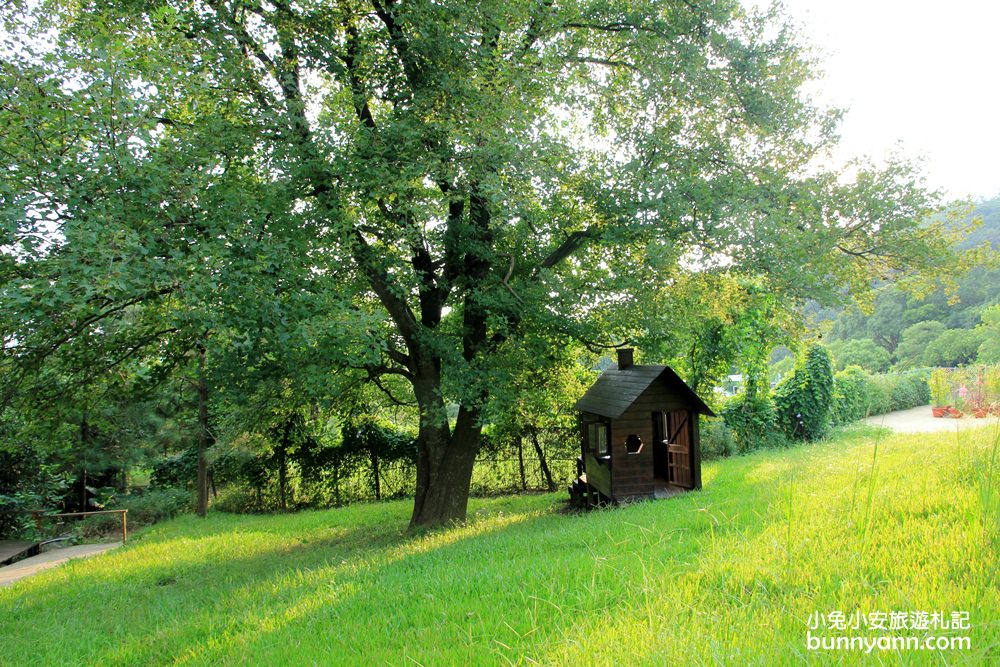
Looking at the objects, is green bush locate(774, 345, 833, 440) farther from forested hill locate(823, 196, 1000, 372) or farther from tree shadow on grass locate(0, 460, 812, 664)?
tree shadow on grass locate(0, 460, 812, 664)

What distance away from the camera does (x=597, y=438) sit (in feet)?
38.1

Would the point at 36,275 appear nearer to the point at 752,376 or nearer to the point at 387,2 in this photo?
the point at 387,2

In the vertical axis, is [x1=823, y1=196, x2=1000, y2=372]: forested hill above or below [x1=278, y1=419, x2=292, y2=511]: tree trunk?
above

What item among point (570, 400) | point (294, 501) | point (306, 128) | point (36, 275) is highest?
point (306, 128)

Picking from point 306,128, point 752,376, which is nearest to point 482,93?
point 306,128

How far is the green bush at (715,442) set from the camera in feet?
53.5

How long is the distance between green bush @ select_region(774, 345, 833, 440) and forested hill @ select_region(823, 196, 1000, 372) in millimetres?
903

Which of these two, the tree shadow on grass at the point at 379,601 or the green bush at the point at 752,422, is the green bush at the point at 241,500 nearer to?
the tree shadow on grass at the point at 379,601

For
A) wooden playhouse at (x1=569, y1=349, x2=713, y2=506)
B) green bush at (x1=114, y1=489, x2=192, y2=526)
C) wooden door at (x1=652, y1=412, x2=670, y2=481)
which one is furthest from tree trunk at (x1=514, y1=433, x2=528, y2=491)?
green bush at (x1=114, y1=489, x2=192, y2=526)

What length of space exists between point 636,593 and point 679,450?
855cm

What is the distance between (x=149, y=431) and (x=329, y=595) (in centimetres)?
1319

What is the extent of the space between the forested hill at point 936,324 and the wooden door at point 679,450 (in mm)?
3236

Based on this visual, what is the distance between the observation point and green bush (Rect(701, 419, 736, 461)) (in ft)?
53.5

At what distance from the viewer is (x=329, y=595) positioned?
4.79m
